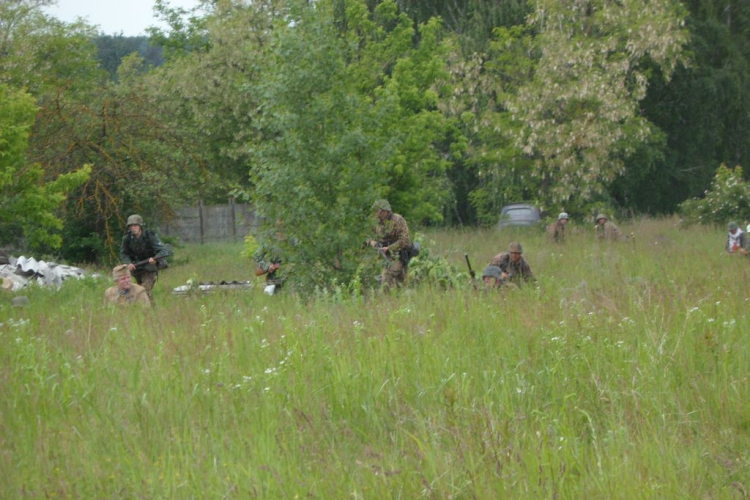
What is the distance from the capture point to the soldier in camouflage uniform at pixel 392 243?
11438 millimetres

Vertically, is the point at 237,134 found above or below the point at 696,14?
below

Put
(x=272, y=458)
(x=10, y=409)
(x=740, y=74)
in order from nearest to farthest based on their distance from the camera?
(x=272, y=458) → (x=10, y=409) → (x=740, y=74)

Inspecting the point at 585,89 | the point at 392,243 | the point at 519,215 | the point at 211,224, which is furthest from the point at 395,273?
the point at 211,224

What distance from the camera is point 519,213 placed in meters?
31.0

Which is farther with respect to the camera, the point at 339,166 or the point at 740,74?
the point at 740,74

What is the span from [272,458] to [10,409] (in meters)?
1.99

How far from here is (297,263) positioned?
1098cm

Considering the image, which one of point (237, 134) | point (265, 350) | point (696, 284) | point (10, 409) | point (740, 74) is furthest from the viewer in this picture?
point (740, 74)

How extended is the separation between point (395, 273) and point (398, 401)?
673 cm

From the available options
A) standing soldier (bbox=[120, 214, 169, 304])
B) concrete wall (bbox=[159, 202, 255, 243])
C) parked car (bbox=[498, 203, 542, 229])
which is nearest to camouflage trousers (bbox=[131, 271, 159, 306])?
standing soldier (bbox=[120, 214, 169, 304])

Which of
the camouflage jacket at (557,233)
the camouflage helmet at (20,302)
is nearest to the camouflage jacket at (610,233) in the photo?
the camouflage jacket at (557,233)

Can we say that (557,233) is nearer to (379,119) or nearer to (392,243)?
(392,243)

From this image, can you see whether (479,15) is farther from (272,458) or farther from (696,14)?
(272,458)

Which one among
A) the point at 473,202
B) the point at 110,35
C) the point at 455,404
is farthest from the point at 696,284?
the point at 110,35
